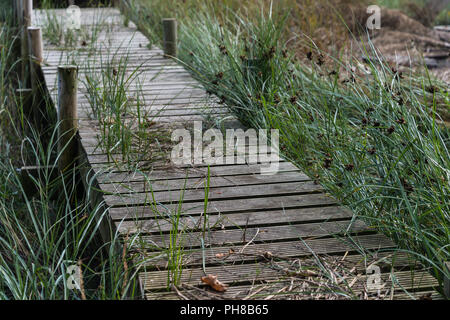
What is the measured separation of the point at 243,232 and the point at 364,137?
4.01ft

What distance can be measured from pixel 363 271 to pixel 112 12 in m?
8.45

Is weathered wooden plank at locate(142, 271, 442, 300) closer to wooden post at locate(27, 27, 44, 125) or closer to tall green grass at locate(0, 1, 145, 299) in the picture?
tall green grass at locate(0, 1, 145, 299)

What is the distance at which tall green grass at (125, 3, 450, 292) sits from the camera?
9.09 feet

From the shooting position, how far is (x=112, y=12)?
10.1 m

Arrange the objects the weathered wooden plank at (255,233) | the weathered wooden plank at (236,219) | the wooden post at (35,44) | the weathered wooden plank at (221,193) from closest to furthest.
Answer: the weathered wooden plank at (255,233)
the weathered wooden plank at (236,219)
the weathered wooden plank at (221,193)
the wooden post at (35,44)

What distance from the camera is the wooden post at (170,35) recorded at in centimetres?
671

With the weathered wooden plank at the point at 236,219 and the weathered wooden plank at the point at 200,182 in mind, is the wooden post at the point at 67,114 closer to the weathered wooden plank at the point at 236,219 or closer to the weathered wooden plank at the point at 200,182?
the weathered wooden plank at the point at 200,182

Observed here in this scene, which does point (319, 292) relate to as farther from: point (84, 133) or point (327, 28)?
point (327, 28)

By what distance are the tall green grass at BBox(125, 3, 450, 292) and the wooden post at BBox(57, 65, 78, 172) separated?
74 cm

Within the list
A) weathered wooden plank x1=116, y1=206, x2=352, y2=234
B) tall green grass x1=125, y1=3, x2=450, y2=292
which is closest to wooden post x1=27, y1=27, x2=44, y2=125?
tall green grass x1=125, y1=3, x2=450, y2=292

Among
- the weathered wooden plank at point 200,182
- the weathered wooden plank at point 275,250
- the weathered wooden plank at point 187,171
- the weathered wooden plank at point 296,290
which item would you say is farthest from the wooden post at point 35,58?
the weathered wooden plank at point 296,290

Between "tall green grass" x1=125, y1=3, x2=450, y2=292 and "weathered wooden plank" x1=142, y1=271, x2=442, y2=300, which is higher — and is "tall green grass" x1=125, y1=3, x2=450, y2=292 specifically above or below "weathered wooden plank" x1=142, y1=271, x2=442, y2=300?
above

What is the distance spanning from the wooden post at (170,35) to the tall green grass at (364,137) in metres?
0.91
